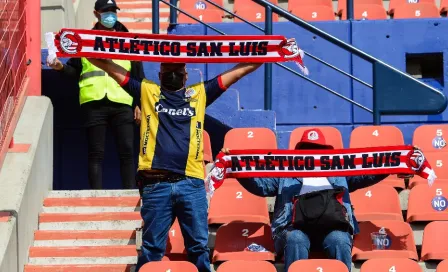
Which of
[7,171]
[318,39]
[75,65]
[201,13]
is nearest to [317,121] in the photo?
[318,39]

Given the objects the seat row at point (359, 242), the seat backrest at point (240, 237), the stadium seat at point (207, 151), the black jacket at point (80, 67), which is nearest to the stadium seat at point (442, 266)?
the seat row at point (359, 242)

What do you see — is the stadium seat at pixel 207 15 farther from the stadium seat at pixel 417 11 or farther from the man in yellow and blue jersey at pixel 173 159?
the man in yellow and blue jersey at pixel 173 159

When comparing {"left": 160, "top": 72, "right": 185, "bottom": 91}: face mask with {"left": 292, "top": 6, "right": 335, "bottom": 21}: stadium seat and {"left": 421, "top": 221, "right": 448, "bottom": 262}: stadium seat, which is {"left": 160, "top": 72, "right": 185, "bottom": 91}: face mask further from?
A: {"left": 292, "top": 6, "right": 335, "bottom": 21}: stadium seat

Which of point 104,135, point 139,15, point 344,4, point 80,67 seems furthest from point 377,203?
point 139,15

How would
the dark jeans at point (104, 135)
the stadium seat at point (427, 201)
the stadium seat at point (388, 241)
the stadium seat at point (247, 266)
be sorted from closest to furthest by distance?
the stadium seat at point (247, 266)
the stadium seat at point (388, 241)
the stadium seat at point (427, 201)
the dark jeans at point (104, 135)

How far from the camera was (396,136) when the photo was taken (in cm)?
1016

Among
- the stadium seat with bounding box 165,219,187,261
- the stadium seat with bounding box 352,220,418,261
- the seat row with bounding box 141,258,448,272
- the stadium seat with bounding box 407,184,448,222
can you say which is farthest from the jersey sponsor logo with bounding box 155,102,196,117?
the stadium seat with bounding box 407,184,448,222

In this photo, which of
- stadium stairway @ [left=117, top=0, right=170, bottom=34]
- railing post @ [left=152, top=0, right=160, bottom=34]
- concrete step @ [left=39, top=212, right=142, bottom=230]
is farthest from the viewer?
stadium stairway @ [left=117, top=0, right=170, bottom=34]

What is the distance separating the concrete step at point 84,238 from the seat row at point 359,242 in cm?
50

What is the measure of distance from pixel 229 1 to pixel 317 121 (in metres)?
2.34

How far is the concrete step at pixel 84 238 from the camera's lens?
9320 mm

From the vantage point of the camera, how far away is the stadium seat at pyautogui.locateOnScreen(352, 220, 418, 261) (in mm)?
8625

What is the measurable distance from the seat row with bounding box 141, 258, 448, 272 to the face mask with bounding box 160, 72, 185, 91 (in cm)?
125

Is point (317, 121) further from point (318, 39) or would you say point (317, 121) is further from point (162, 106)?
point (162, 106)
